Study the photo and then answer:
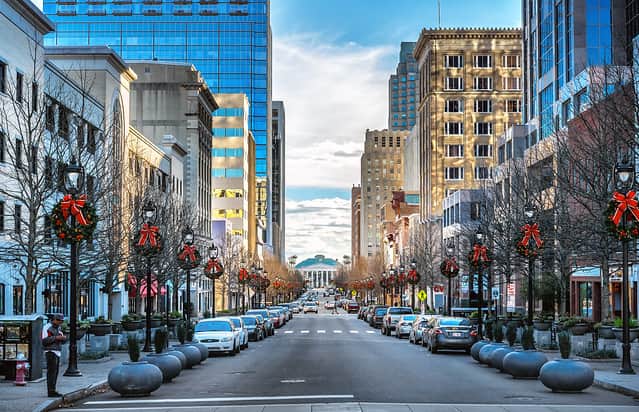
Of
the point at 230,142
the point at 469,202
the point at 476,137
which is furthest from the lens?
the point at 230,142

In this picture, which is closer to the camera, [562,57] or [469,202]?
[562,57]

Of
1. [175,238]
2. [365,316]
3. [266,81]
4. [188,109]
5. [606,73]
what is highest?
[266,81]

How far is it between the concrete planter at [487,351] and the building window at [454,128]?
108 metres

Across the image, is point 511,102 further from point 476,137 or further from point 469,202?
point 469,202

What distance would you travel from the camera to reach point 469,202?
103m

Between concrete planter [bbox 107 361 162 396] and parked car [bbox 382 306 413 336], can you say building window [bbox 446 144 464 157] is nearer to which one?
parked car [bbox 382 306 413 336]

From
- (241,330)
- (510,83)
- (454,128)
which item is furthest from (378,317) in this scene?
(510,83)

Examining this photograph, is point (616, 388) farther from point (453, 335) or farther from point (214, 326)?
point (214, 326)

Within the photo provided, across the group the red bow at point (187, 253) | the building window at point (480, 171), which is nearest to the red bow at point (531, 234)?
the red bow at point (187, 253)

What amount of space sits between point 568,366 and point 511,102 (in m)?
119

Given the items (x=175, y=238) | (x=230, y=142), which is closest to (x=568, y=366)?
(x=175, y=238)

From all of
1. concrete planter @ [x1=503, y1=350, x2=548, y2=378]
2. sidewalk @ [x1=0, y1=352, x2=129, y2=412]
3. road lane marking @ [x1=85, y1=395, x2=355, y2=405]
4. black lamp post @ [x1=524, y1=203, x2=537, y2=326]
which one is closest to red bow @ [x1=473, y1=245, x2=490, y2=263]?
black lamp post @ [x1=524, y1=203, x2=537, y2=326]

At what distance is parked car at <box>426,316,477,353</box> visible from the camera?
38.0 m

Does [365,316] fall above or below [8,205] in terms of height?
below
